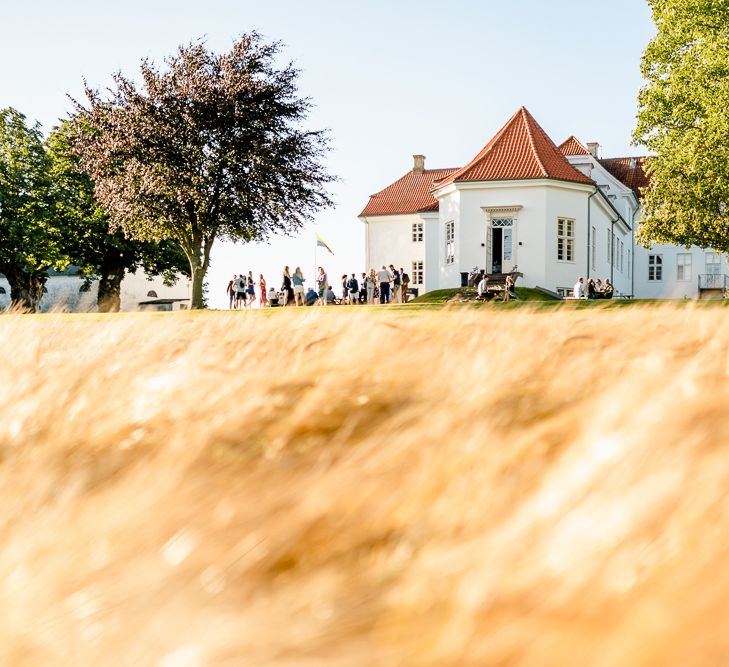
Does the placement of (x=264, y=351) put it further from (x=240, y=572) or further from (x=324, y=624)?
(x=324, y=624)

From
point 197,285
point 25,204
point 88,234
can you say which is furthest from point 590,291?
point 25,204

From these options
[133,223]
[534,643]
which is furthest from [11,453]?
[133,223]

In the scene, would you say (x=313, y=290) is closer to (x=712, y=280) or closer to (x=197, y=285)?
(x=197, y=285)

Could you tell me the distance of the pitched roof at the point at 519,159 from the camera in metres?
37.9

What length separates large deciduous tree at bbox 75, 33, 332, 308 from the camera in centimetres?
3288

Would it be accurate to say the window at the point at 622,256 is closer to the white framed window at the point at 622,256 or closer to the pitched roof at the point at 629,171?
the white framed window at the point at 622,256

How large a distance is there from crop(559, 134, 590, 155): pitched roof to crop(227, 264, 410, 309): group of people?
18.6 metres

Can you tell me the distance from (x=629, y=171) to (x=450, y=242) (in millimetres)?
28583

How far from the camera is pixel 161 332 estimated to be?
2.12m

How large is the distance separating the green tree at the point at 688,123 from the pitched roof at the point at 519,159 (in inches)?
319

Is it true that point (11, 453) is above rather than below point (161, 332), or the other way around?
below

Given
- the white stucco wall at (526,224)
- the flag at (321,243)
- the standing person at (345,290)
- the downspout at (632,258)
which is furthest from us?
the downspout at (632,258)

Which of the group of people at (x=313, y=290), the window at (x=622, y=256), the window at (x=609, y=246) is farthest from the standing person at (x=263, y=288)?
the window at (x=622, y=256)

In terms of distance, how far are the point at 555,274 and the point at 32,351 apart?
1460 inches
